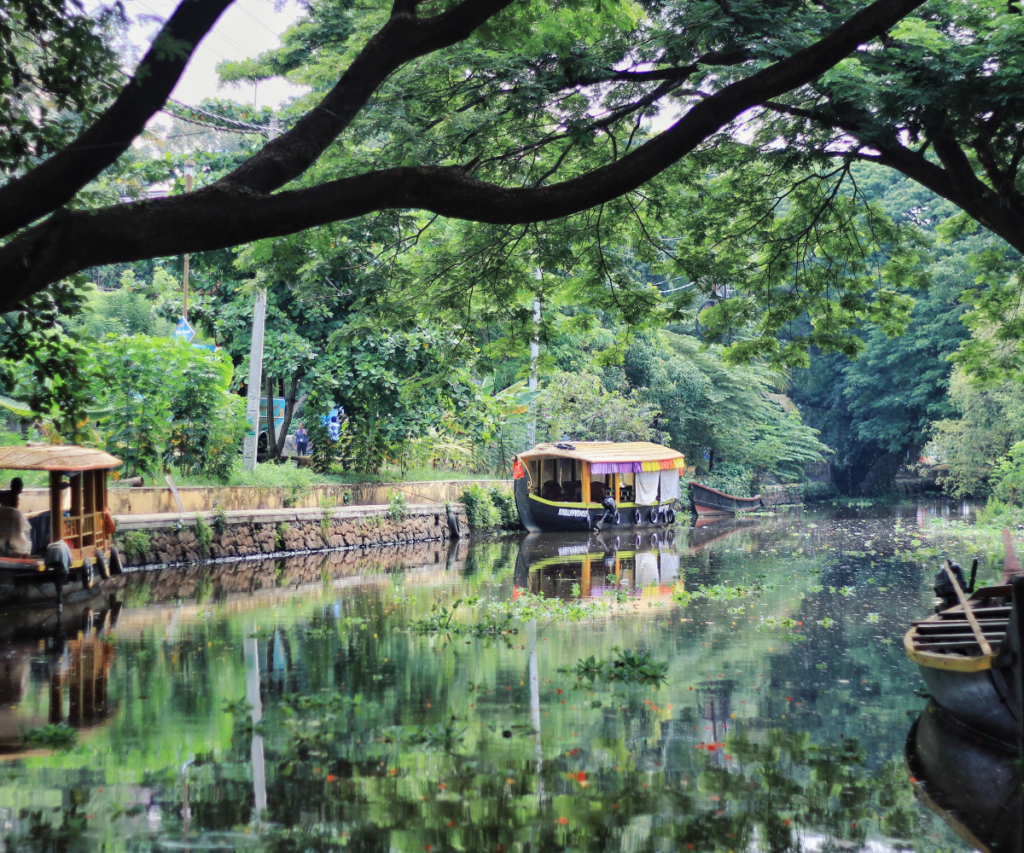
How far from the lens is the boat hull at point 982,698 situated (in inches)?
259

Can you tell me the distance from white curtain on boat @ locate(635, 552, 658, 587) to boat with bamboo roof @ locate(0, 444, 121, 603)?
8.92 metres

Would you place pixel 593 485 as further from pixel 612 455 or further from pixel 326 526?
pixel 326 526

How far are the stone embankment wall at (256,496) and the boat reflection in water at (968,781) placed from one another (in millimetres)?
14893

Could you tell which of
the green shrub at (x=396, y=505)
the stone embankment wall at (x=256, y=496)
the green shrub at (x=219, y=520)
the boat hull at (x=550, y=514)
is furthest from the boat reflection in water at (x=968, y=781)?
the boat hull at (x=550, y=514)

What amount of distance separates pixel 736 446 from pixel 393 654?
35.5 meters

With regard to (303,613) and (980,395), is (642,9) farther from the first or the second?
(980,395)

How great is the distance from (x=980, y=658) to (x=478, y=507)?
22.8 meters

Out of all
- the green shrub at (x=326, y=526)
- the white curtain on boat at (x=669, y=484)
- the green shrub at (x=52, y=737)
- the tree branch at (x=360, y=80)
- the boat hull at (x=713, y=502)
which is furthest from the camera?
the boat hull at (x=713, y=502)

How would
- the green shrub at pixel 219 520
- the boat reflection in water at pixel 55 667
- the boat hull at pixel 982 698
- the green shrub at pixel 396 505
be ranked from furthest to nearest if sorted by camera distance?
1. the green shrub at pixel 396 505
2. the green shrub at pixel 219 520
3. the boat reflection in water at pixel 55 667
4. the boat hull at pixel 982 698

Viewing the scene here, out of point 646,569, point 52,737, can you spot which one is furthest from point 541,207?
point 646,569

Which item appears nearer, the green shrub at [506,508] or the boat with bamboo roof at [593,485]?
the boat with bamboo roof at [593,485]

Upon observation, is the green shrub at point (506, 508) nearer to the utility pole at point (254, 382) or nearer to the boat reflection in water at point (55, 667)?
the utility pole at point (254, 382)

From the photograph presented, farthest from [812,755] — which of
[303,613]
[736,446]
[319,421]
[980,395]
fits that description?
[736,446]

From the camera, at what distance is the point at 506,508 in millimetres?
30844
